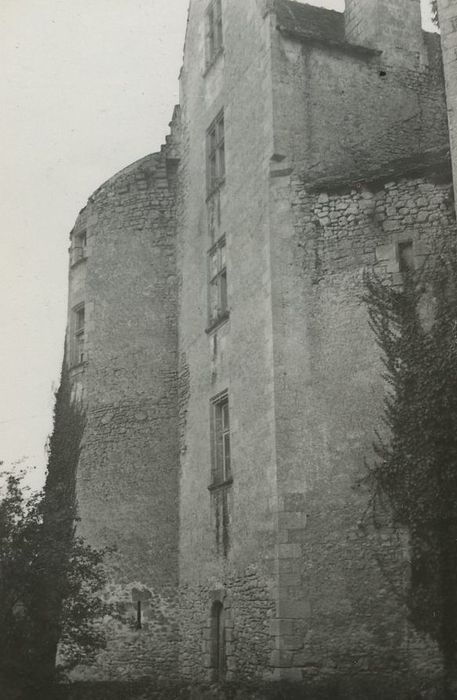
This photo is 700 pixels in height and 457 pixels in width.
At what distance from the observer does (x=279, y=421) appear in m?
16.1

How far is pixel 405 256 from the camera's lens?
635 inches

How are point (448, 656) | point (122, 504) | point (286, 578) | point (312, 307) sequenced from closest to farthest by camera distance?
point (448, 656), point (286, 578), point (312, 307), point (122, 504)

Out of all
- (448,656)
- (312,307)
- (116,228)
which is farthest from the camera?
(116,228)

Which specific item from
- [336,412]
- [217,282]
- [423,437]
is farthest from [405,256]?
[217,282]

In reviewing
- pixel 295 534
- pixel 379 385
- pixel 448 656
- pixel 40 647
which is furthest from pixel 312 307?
pixel 40 647

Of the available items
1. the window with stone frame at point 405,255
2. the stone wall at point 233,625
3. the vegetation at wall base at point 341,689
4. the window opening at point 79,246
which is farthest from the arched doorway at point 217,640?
the window opening at point 79,246

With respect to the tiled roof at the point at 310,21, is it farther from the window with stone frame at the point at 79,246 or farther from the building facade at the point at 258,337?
the window with stone frame at the point at 79,246

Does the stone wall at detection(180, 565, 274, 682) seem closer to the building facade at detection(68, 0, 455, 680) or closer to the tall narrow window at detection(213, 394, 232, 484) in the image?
the building facade at detection(68, 0, 455, 680)

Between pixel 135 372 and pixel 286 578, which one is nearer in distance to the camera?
pixel 286 578

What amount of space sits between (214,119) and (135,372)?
5.91m

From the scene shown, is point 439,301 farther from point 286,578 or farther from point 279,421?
point 286,578

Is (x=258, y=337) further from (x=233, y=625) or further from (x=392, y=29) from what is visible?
(x=392, y=29)

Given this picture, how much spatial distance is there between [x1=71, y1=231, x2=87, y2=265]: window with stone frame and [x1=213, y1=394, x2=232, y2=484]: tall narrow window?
6.58 metres

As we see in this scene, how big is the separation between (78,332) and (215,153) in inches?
223
